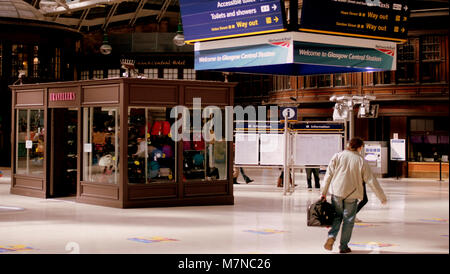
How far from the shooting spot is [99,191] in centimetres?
1502

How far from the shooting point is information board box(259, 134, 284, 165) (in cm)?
1911

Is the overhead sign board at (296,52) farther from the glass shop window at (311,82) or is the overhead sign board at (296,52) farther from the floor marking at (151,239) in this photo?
the glass shop window at (311,82)

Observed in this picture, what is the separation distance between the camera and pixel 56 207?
14672 mm

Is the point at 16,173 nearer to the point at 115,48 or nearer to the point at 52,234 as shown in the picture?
the point at 52,234

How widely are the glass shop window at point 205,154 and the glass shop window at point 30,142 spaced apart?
4179 mm

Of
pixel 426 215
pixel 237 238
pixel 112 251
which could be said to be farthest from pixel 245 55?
pixel 426 215

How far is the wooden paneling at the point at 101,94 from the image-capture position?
1454 centimetres

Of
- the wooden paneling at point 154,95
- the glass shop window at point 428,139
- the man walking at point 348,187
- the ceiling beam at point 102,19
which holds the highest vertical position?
the ceiling beam at point 102,19

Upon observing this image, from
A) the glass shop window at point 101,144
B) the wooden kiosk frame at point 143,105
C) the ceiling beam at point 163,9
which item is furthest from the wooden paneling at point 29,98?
the ceiling beam at point 163,9

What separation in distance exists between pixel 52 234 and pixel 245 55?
13.4 feet

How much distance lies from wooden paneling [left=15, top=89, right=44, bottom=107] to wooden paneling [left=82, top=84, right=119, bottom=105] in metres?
2.05

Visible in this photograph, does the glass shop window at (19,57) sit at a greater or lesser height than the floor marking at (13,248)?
greater

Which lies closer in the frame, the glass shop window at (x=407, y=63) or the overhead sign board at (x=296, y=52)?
the overhead sign board at (x=296, y=52)

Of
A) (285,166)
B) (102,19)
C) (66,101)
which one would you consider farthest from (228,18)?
(102,19)
